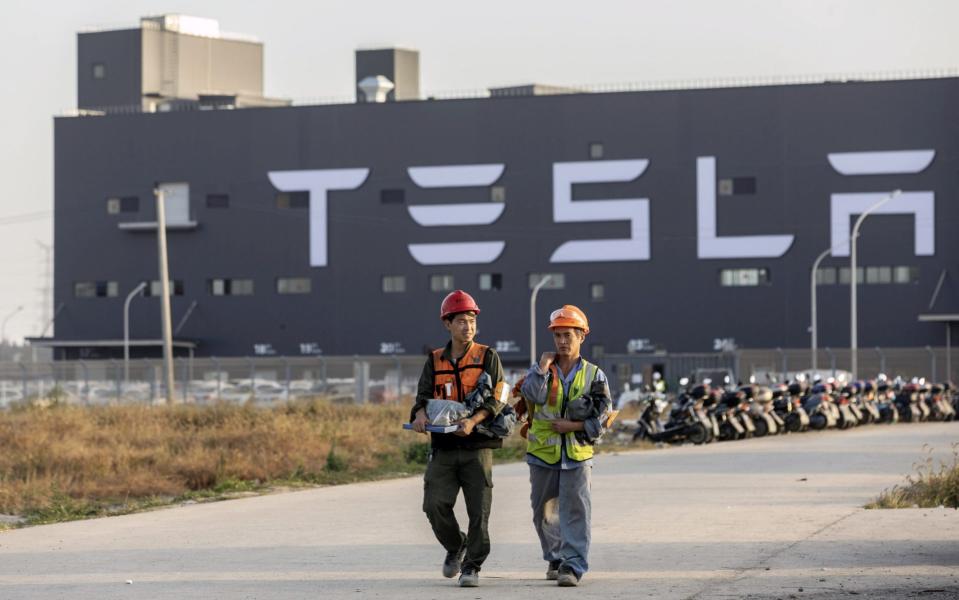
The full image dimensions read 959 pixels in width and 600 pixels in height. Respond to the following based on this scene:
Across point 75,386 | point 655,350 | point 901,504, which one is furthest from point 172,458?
point 655,350

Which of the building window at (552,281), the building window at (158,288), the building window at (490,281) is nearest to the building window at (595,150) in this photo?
the building window at (552,281)

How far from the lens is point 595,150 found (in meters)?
80.9

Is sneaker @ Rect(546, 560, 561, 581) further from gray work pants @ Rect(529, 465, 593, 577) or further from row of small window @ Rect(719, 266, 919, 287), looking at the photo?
row of small window @ Rect(719, 266, 919, 287)

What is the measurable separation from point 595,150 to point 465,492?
→ 70271mm

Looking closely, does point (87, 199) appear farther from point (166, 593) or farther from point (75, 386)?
point (166, 593)

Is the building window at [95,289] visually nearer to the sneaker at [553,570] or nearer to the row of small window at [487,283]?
the row of small window at [487,283]

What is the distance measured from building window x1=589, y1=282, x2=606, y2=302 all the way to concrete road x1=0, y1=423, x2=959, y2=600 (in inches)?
2277

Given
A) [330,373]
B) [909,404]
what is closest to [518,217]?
[330,373]

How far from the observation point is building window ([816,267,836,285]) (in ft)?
253

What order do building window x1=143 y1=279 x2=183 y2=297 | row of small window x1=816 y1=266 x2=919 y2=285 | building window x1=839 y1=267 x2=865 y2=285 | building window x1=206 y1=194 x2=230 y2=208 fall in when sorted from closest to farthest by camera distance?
row of small window x1=816 y1=266 x2=919 y2=285 < building window x1=839 y1=267 x2=865 y2=285 < building window x1=206 y1=194 x2=230 y2=208 < building window x1=143 y1=279 x2=183 y2=297

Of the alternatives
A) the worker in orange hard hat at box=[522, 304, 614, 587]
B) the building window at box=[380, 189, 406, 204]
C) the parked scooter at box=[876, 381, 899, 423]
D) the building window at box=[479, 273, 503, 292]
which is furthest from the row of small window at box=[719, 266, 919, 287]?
the worker in orange hard hat at box=[522, 304, 614, 587]

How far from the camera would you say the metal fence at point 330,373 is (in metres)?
56.0

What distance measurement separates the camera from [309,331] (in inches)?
3250

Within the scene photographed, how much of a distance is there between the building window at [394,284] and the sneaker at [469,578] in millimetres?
70484
